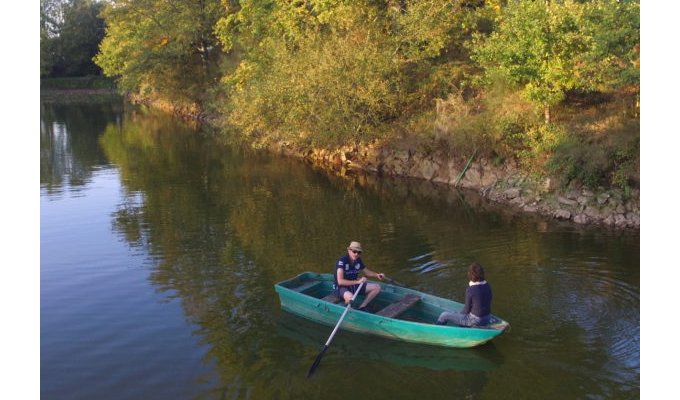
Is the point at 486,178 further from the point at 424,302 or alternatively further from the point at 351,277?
the point at 351,277

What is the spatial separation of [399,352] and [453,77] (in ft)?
63.3

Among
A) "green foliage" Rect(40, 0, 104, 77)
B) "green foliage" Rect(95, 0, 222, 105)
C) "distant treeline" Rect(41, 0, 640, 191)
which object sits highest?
"green foliage" Rect(40, 0, 104, 77)

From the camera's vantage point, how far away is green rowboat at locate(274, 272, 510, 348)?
441 inches

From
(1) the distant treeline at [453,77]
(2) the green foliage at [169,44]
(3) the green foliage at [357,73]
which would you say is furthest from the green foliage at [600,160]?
(2) the green foliage at [169,44]

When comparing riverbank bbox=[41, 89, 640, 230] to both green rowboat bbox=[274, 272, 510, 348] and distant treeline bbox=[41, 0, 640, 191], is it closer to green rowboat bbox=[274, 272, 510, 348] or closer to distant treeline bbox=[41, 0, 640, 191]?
distant treeline bbox=[41, 0, 640, 191]

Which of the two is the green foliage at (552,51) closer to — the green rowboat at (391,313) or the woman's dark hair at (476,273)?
the green rowboat at (391,313)

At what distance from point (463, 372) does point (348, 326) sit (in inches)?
98.0

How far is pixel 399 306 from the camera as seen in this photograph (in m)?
12.4

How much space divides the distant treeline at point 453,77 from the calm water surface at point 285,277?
2574mm

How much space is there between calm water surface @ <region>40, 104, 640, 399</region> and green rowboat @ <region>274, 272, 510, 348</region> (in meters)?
0.23

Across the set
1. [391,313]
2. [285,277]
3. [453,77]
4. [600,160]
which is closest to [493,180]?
[600,160]

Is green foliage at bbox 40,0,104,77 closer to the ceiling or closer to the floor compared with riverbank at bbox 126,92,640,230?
closer to the ceiling

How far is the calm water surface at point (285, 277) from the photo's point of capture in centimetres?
1071

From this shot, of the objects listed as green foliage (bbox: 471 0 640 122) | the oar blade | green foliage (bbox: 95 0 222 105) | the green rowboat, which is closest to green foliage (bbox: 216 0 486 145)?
green foliage (bbox: 471 0 640 122)
